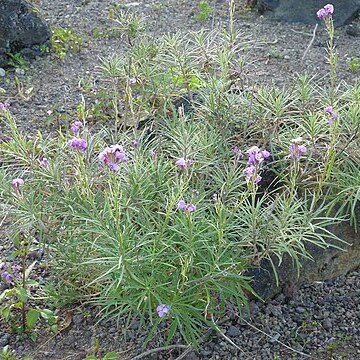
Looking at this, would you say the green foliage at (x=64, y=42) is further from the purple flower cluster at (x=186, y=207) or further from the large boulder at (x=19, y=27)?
the purple flower cluster at (x=186, y=207)

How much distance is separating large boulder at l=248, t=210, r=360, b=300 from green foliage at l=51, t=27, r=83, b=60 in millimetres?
3107

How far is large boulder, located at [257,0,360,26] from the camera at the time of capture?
610 cm

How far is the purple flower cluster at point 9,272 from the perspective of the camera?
2932 millimetres

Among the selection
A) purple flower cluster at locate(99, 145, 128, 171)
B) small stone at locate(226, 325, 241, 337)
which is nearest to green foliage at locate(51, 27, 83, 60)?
small stone at locate(226, 325, 241, 337)

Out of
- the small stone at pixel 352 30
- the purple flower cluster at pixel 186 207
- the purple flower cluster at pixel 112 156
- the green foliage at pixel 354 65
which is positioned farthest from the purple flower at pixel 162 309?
the small stone at pixel 352 30

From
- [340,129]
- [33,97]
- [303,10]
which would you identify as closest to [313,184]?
[340,129]

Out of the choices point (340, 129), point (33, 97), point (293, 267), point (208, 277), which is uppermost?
point (340, 129)

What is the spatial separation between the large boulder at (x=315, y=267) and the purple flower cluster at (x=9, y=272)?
961 mm

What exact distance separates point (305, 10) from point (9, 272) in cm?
410

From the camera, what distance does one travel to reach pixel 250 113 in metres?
3.22

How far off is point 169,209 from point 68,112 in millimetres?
2563

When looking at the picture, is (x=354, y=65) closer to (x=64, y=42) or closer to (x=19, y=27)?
(x=64, y=42)

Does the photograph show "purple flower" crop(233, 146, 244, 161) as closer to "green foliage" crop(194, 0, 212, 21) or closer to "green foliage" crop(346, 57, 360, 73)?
"green foliage" crop(346, 57, 360, 73)

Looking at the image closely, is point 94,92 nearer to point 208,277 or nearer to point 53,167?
point 53,167
